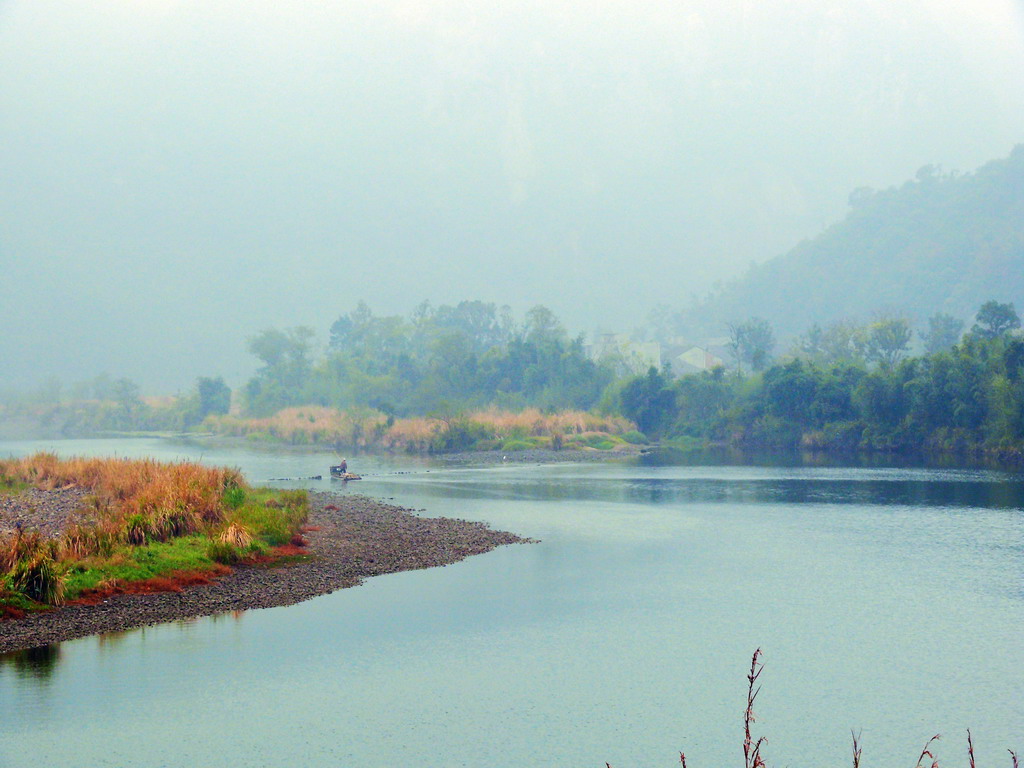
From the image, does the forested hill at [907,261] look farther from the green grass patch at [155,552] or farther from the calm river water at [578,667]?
the green grass patch at [155,552]

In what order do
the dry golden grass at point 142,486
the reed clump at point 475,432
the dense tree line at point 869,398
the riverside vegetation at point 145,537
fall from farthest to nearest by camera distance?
the reed clump at point 475,432
the dense tree line at point 869,398
the dry golden grass at point 142,486
the riverside vegetation at point 145,537

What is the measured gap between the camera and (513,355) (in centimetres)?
11181

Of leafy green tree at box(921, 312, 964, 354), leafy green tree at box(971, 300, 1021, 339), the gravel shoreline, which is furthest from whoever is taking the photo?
leafy green tree at box(921, 312, 964, 354)

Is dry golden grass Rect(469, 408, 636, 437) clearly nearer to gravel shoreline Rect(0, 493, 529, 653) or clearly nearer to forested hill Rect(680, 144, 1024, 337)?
gravel shoreline Rect(0, 493, 529, 653)

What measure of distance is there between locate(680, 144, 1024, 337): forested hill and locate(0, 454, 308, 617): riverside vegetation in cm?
12190

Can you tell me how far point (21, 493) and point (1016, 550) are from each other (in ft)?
110

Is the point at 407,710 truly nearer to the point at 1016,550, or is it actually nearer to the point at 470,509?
the point at 1016,550

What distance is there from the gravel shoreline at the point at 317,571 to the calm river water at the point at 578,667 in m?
0.67

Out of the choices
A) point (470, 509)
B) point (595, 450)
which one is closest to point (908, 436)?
point (595, 450)

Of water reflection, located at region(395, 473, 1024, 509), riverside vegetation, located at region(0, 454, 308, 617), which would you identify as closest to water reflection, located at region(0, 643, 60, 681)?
riverside vegetation, located at region(0, 454, 308, 617)

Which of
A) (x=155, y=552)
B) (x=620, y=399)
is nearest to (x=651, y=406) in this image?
(x=620, y=399)

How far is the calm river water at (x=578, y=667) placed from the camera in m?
14.5

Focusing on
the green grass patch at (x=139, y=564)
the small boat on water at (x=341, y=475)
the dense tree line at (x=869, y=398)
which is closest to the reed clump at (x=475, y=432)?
the dense tree line at (x=869, y=398)

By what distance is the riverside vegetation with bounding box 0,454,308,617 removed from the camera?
816 inches
